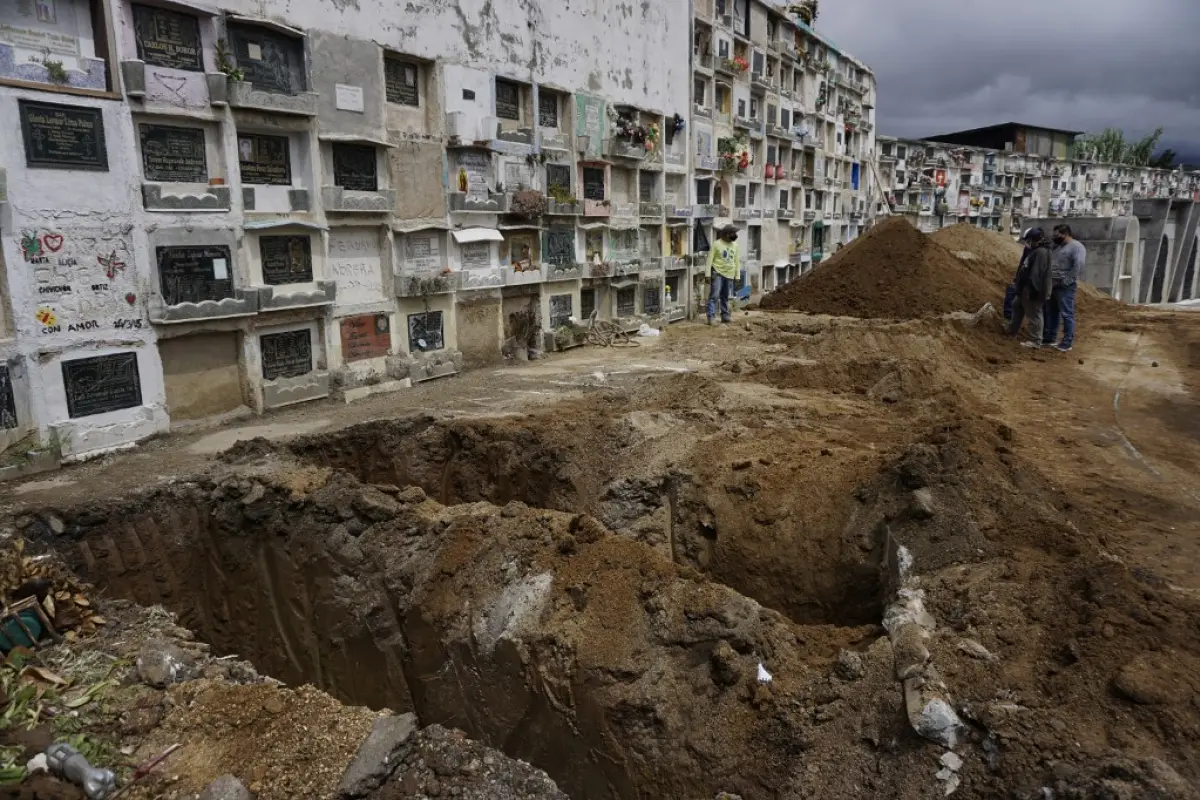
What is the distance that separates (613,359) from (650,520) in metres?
7.32

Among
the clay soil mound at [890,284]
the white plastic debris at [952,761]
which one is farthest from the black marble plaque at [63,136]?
the clay soil mound at [890,284]

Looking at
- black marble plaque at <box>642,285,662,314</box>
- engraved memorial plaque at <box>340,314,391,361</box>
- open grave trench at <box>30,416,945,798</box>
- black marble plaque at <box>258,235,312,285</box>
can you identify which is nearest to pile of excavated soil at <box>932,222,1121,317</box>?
black marble plaque at <box>642,285,662,314</box>

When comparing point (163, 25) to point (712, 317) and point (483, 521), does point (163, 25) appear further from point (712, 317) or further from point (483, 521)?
point (712, 317)

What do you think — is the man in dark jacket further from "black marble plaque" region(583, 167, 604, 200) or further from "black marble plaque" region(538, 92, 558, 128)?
"black marble plaque" region(538, 92, 558, 128)

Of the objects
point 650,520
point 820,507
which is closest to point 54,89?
point 650,520

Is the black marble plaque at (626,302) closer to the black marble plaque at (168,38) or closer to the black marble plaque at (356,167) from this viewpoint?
the black marble plaque at (356,167)

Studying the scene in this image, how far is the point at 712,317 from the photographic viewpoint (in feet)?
67.3

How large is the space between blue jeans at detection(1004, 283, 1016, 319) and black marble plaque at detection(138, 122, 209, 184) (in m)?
15.2

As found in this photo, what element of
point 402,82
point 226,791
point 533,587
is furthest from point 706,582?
point 402,82

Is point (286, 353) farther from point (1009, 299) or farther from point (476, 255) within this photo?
point (1009, 299)

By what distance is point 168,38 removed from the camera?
31.7 ft

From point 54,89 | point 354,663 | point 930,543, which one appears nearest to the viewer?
point 930,543

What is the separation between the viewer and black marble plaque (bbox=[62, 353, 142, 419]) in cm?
891

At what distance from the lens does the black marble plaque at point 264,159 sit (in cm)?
1067
